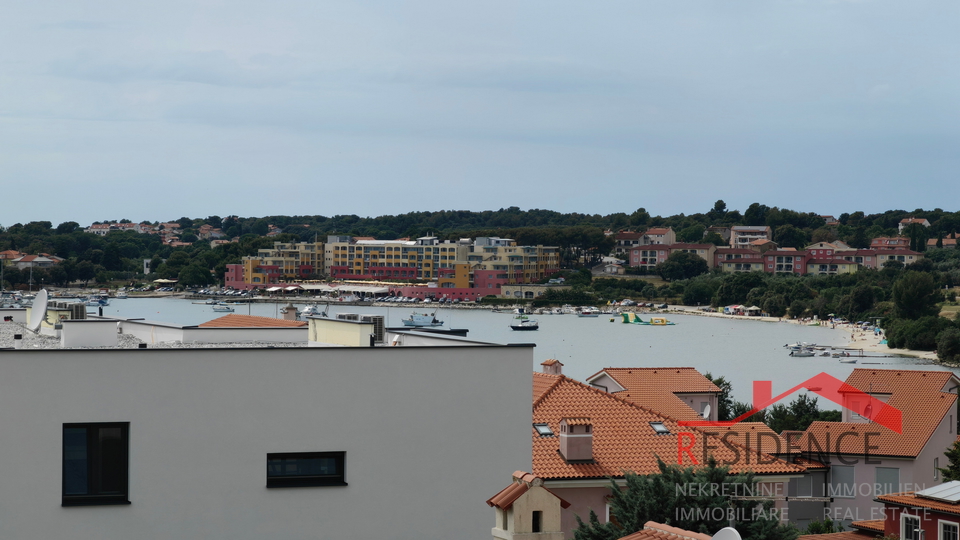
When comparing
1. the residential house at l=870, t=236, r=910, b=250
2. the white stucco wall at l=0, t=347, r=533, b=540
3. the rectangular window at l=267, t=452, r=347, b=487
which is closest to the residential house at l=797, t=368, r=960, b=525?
the white stucco wall at l=0, t=347, r=533, b=540

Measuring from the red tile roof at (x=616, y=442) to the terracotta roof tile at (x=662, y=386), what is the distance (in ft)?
11.9

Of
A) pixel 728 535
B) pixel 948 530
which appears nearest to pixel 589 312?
pixel 948 530

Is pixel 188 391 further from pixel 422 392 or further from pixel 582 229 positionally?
pixel 582 229

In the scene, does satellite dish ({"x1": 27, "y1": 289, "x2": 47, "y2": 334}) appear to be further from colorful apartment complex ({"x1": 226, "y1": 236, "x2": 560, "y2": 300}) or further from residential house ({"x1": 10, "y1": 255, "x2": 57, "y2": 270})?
residential house ({"x1": 10, "y1": 255, "x2": 57, "y2": 270})

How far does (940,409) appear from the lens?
52.2 feet

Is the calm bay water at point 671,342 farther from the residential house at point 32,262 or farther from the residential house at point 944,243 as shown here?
the residential house at point 944,243

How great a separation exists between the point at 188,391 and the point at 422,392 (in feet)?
4.34

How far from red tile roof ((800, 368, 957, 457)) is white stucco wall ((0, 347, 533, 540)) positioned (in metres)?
9.70

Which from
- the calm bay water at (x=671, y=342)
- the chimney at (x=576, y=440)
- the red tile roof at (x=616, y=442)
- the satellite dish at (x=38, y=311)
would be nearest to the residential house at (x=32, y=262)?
the calm bay water at (x=671, y=342)

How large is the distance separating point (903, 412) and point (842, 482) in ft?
8.41

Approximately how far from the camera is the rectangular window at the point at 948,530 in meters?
7.96

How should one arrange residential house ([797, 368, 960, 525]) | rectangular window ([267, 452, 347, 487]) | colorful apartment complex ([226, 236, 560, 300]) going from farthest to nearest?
colorful apartment complex ([226, 236, 560, 300]), residential house ([797, 368, 960, 525]), rectangular window ([267, 452, 347, 487])

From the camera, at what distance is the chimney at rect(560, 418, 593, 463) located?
921cm

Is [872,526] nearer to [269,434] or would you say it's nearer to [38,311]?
[269,434]
